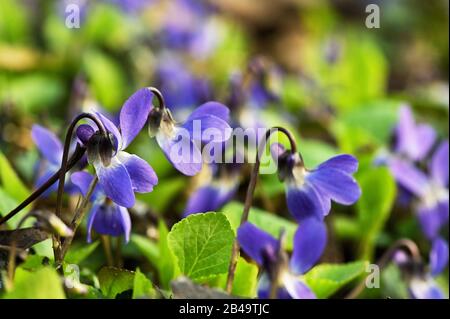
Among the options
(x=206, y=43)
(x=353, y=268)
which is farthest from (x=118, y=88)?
(x=353, y=268)

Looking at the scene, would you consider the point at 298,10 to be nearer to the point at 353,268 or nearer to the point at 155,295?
the point at 353,268

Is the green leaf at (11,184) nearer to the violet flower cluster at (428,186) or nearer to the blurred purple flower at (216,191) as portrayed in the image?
the blurred purple flower at (216,191)

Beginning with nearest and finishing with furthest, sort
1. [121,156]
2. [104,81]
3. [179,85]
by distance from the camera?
[121,156] < [179,85] < [104,81]

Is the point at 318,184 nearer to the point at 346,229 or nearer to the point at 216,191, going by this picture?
the point at 216,191

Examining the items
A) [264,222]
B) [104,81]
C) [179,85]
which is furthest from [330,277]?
[104,81]

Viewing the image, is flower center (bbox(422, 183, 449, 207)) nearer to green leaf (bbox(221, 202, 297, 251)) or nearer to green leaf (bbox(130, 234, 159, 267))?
green leaf (bbox(221, 202, 297, 251))

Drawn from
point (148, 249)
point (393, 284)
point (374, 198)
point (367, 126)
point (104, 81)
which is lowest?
point (393, 284)
